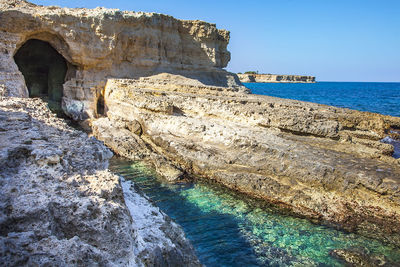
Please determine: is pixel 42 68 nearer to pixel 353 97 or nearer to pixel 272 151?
pixel 272 151

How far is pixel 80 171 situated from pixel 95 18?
15.8m

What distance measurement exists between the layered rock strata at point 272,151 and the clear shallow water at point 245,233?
0.59 meters

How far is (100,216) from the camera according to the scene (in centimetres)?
399

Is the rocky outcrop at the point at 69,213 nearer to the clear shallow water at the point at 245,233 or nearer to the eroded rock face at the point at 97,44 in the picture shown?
the clear shallow water at the point at 245,233

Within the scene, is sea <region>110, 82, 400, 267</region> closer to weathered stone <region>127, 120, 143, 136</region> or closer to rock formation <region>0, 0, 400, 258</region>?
rock formation <region>0, 0, 400, 258</region>

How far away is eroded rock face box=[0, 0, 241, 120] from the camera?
1546 cm

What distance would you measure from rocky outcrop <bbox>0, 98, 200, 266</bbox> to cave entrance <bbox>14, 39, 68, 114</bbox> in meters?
16.1

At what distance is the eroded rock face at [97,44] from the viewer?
15461 mm

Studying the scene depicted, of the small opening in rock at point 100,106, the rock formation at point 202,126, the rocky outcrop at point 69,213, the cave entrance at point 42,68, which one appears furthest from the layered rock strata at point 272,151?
the cave entrance at point 42,68

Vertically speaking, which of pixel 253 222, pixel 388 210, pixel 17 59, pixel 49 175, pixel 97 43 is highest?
pixel 97 43

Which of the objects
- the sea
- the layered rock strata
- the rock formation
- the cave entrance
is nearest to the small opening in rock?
the rock formation

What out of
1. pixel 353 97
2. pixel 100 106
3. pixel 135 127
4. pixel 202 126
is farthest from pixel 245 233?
pixel 353 97

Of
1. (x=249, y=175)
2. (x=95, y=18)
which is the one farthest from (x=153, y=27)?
(x=249, y=175)

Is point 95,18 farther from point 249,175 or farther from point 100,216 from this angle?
point 100,216
